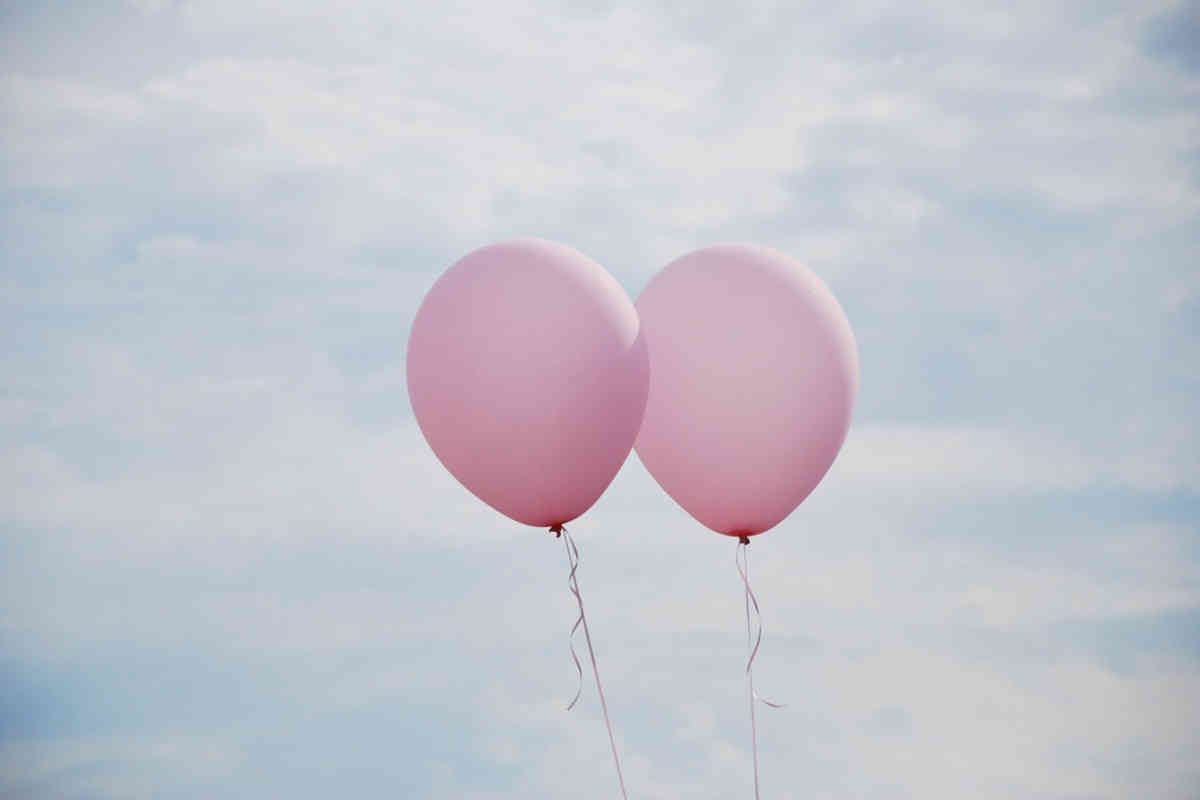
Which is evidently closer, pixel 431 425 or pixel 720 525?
pixel 431 425

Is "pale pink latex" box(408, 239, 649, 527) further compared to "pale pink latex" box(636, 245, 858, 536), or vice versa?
"pale pink latex" box(636, 245, 858, 536)

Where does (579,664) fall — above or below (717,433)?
below

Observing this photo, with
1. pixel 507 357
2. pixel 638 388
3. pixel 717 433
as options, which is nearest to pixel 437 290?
pixel 507 357

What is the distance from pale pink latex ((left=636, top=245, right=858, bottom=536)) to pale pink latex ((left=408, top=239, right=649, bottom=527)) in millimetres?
296

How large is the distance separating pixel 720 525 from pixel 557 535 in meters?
0.83

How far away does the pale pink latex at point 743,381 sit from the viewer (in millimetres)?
6875

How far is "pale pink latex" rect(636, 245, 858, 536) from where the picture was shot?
688 cm

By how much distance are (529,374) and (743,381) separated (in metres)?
1.05

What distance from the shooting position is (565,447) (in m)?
6.54

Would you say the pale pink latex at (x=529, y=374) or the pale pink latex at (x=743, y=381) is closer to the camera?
Result: the pale pink latex at (x=529, y=374)

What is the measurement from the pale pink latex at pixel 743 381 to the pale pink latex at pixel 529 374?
0.97 feet

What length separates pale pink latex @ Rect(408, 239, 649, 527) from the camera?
644cm

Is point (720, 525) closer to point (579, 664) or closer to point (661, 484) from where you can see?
point (661, 484)

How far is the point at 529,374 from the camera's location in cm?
641
